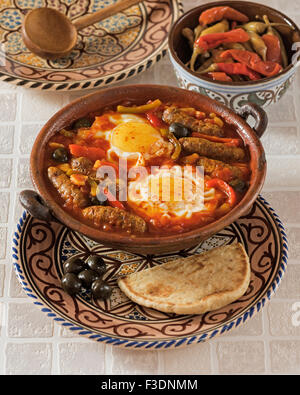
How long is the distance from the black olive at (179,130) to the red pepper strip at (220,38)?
3.31 feet

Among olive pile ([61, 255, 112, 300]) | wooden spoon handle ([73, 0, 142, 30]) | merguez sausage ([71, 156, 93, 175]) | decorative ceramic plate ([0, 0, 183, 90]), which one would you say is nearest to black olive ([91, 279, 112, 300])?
olive pile ([61, 255, 112, 300])

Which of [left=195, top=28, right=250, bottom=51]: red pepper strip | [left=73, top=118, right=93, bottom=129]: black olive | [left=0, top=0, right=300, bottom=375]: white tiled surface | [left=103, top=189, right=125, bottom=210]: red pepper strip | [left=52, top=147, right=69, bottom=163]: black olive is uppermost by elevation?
[left=195, top=28, right=250, bottom=51]: red pepper strip

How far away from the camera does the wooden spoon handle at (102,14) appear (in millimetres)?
5121

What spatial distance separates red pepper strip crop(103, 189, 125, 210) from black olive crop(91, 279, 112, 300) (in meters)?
0.45

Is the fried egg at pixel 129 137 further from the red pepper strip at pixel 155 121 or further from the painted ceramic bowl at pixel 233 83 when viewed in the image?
the painted ceramic bowl at pixel 233 83

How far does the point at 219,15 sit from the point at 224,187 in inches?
70.1

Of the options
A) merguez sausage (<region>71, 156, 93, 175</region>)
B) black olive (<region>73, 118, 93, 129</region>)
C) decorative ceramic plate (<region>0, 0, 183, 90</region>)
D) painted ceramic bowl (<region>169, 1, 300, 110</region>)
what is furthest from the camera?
decorative ceramic plate (<region>0, 0, 183, 90</region>)

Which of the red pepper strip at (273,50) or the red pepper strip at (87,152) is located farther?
the red pepper strip at (273,50)

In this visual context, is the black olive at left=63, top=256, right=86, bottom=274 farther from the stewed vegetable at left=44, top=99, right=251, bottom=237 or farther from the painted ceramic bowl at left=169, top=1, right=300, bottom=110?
the painted ceramic bowl at left=169, top=1, right=300, bottom=110

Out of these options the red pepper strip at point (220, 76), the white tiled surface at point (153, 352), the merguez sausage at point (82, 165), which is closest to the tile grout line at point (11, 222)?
the white tiled surface at point (153, 352)

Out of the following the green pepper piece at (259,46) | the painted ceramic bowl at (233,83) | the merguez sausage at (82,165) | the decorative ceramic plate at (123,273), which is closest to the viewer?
the decorative ceramic plate at (123,273)

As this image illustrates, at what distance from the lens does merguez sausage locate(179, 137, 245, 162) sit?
3742 mm

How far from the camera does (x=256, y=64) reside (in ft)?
14.7

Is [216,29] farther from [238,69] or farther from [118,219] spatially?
[118,219]
